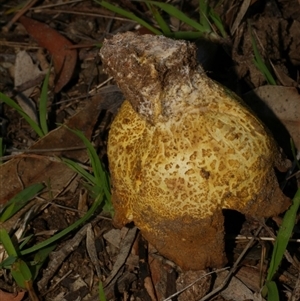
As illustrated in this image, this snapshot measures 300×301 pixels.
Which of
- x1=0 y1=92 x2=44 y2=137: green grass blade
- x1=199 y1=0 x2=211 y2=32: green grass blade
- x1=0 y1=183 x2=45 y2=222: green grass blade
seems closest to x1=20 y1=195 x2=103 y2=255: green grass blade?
x1=0 y1=183 x2=45 y2=222: green grass blade

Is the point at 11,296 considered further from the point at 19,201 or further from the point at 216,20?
the point at 216,20

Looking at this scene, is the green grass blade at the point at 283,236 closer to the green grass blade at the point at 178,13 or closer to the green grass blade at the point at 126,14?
the green grass blade at the point at 178,13

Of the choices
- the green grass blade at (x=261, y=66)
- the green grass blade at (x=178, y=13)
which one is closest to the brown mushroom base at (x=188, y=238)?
the green grass blade at (x=261, y=66)

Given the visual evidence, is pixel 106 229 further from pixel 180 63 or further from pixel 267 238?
pixel 180 63

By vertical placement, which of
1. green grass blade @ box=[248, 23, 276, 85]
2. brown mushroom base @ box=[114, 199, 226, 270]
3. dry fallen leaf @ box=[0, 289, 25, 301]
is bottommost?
dry fallen leaf @ box=[0, 289, 25, 301]

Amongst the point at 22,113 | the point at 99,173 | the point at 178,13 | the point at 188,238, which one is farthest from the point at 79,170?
the point at 178,13

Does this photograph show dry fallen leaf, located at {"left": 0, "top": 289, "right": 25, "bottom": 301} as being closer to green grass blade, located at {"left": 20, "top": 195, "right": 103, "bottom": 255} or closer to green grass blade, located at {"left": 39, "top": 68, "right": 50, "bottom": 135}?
green grass blade, located at {"left": 20, "top": 195, "right": 103, "bottom": 255}
